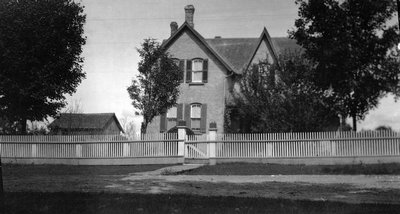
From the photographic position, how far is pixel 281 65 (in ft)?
97.8

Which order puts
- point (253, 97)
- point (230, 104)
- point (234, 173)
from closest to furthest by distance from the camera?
point (234, 173) < point (253, 97) < point (230, 104)

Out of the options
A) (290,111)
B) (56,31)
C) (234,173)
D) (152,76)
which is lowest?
(234,173)

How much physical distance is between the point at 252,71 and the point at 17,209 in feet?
78.3

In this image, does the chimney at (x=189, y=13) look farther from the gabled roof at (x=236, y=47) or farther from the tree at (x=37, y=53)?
the tree at (x=37, y=53)

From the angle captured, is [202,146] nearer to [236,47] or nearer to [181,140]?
[181,140]

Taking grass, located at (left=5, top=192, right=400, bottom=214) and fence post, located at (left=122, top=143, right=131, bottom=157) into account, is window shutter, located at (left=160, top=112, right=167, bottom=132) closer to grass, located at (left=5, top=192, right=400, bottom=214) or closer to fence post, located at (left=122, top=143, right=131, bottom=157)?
fence post, located at (left=122, top=143, right=131, bottom=157)

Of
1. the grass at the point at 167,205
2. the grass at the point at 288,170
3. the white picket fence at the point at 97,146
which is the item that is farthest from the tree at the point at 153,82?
the grass at the point at 167,205

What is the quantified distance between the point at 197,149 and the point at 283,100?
733cm

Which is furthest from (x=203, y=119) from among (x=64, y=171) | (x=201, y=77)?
(x=64, y=171)

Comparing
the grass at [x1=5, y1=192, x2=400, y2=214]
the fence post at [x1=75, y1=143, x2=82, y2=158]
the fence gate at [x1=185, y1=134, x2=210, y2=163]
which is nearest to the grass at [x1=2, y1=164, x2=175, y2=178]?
the fence gate at [x1=185, y1=134, x2=210, y2=163]

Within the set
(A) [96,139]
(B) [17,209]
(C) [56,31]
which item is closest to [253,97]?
(A) [96,139]

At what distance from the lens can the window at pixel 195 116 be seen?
32.3m

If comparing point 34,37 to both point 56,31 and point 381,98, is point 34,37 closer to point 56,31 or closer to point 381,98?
point 56,31

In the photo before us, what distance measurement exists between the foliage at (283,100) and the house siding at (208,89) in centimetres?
164
